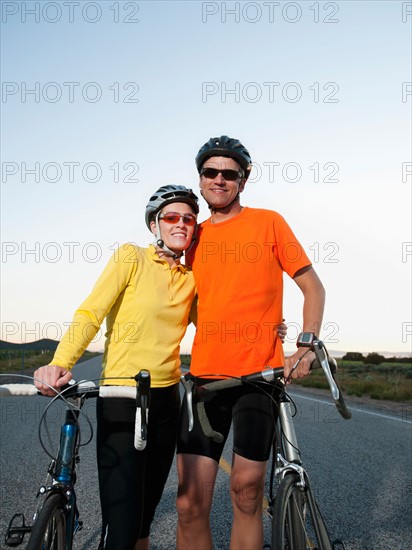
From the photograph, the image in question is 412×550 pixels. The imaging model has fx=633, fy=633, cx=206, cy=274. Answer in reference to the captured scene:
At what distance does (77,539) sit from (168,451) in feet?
5.71

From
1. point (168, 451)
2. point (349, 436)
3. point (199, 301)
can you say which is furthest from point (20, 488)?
point (349, 436)

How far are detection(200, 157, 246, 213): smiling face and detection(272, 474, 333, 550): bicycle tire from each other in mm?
1615

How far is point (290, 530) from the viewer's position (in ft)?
9.15

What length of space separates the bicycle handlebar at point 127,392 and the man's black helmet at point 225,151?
1580mm

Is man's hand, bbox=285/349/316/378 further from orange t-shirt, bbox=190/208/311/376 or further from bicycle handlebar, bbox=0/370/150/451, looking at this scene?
bicycle handlebar, bbox=0/370/150/451

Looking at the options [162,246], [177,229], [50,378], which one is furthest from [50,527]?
[177,229]

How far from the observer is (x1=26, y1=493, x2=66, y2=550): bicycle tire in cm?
256

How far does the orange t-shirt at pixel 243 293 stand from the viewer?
3.40 meters

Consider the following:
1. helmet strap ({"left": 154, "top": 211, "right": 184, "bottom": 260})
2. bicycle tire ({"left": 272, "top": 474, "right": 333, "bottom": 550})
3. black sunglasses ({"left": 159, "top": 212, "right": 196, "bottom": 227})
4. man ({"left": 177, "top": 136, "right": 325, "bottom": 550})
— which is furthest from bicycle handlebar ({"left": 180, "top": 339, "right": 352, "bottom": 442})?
black sunglasses ({"left": 159, "top": 212, "right": 196, "bottom": 227})

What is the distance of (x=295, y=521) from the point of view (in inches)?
111

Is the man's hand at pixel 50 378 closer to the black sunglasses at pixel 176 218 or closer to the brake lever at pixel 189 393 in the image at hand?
the brake lever at pixel 189 393

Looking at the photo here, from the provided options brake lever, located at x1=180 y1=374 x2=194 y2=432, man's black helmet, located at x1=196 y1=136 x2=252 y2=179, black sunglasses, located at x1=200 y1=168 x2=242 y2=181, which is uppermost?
man's black helmet, located at x1=196 y1=136 x2=252 y2=179

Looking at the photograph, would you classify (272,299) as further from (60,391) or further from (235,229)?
(60,391)

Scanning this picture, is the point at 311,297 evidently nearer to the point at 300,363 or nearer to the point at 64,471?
the point at 300,363
